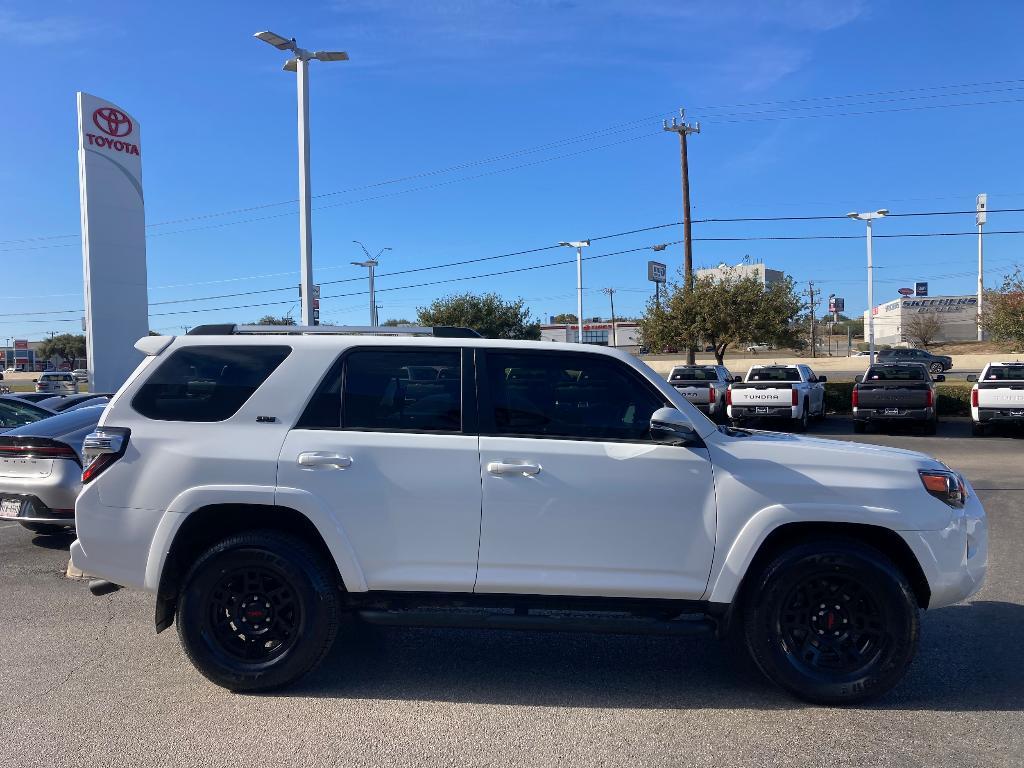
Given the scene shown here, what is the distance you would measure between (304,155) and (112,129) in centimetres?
1066

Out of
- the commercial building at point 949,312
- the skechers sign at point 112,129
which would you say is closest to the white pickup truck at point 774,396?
the skechers sign at point 112,129

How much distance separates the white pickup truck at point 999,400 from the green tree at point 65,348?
100545 mm

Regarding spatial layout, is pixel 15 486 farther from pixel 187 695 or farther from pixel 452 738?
pixel 452 738

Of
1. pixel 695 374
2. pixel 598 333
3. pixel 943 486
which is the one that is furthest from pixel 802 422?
pixel 598 333

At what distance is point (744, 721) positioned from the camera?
412 cm

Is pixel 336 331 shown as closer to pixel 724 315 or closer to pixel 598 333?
pixel 724 315

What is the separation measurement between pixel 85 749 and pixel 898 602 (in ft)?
13.4

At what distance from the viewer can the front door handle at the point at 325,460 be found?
4348 millimetres

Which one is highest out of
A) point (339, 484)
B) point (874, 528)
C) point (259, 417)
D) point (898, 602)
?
point (259, 417)

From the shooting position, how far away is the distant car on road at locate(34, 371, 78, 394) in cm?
4119

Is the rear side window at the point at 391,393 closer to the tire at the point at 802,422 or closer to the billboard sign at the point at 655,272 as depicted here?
the tire at the point at 802,422

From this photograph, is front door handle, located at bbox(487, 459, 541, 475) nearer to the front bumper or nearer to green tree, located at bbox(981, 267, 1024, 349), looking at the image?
the front bumper

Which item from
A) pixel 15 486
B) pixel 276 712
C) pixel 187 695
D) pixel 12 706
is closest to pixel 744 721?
pixel 276 712

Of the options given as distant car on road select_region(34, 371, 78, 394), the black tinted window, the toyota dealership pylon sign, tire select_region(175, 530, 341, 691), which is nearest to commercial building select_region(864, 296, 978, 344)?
distant car on road select_region(34, 371, 78, 394)
